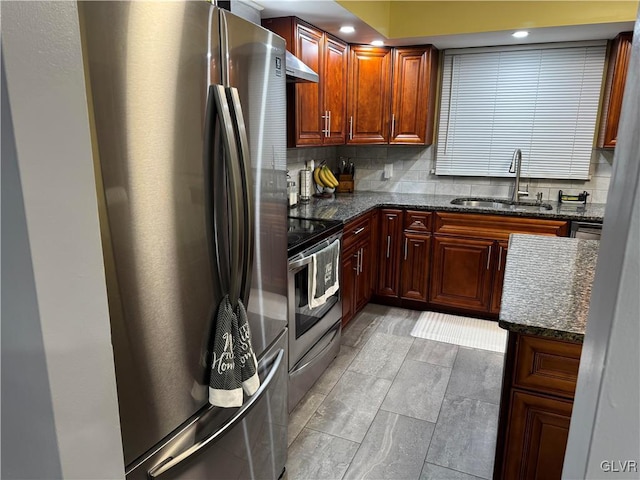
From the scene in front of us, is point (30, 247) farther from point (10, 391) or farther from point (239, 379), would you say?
point (239, 379)

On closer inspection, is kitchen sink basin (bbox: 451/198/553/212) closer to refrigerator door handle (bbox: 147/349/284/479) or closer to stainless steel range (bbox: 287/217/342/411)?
stainless steel range (bbox: 287/217/342/411)

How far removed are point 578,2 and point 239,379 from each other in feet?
10.6

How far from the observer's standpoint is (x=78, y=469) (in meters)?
0.71

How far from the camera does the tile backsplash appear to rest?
3664 millimetres

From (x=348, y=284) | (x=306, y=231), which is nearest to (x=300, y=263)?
(x=306, y=231)

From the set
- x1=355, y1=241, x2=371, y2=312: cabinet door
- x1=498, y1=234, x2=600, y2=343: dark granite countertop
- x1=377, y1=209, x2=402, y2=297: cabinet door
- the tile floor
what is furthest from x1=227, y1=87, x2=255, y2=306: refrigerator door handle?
x1=377, y1=209, x2=402, y2=297: cabinet door

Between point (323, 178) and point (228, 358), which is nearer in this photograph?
point (228, 358)

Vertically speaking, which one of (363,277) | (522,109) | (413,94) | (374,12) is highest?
(374,12)

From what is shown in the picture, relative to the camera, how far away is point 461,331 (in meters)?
3.45

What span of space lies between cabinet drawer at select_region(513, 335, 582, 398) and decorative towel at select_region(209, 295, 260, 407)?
34.3 inches

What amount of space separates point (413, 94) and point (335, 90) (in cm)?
72

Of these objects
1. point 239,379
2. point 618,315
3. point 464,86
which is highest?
point 464,86

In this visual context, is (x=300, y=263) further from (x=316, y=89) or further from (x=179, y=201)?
(x=316, y=89)

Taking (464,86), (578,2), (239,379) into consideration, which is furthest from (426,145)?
(239,379)
